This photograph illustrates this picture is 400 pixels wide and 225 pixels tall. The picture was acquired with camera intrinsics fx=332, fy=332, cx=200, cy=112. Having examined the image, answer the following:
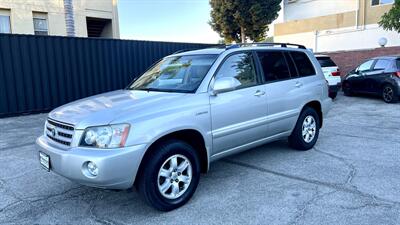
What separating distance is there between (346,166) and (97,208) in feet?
11.4

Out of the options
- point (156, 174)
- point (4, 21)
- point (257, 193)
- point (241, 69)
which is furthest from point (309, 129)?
point (4, 21)

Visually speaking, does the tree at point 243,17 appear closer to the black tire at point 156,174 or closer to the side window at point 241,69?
the side window at point 241,69

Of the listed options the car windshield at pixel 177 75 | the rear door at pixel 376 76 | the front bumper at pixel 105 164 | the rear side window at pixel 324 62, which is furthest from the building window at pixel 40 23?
the rear door at pixel 376 76

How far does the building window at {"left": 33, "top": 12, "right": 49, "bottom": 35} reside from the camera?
538 inches

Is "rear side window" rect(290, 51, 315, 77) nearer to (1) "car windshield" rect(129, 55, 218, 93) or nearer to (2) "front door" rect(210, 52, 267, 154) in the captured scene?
(2) "front door" rect(210, 52, 267, 154)

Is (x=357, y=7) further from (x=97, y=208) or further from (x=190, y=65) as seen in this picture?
(x=97, y=208)

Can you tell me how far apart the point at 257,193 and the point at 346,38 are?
67.4 feet

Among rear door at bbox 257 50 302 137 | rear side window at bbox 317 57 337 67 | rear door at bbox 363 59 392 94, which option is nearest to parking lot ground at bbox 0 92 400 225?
rear door at bbox 257 50 302 137

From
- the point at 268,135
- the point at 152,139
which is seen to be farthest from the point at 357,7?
the point at 152,139

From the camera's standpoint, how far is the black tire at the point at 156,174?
3.31m

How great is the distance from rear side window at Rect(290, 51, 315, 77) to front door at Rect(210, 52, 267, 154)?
1.16 metres

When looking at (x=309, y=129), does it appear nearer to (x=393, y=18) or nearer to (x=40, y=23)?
(x=393, y=18)

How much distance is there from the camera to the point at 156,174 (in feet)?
11.0

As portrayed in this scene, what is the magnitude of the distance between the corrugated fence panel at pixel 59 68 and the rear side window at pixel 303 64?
24.4 ft
